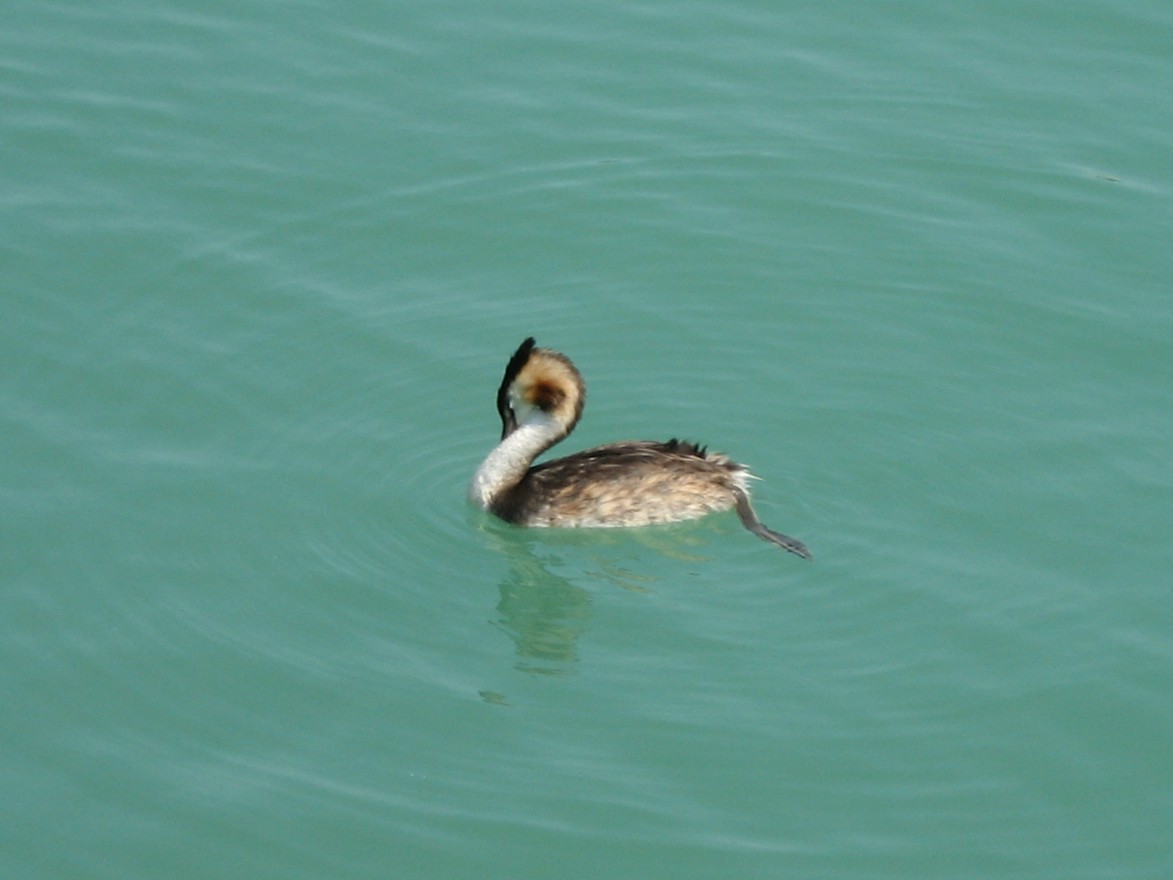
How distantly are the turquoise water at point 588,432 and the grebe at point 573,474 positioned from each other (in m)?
0.19

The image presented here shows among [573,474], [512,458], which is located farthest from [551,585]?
[512,458]

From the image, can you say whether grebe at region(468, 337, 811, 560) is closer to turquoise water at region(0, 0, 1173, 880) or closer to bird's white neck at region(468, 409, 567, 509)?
bird's white neck at region(468, 409, 567, 509)

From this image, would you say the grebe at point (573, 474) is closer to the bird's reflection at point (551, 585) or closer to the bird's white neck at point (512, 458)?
the bird's white neck at point (512, 458)

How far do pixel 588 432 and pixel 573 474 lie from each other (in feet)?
2.95

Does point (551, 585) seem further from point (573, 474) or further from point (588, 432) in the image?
point (588, 432)

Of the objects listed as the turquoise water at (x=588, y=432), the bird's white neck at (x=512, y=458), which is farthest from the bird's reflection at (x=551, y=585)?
the bird's white neck at (x=512, y=458)

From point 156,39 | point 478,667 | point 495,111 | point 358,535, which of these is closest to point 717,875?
point 478,667

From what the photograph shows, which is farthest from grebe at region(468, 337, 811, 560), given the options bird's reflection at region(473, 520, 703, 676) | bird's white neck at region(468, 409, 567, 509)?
bird's reflection at region(473, 520, 703, 676)

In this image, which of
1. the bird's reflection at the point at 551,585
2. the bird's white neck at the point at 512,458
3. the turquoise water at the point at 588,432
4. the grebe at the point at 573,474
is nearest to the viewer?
the turquoise water at the point at 588,432

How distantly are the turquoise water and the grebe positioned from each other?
0.61 feet

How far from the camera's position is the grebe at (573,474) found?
12.9 metres

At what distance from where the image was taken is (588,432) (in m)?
13.9

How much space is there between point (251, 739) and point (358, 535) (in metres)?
1.85

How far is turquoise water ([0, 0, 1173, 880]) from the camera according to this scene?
10.6 m
